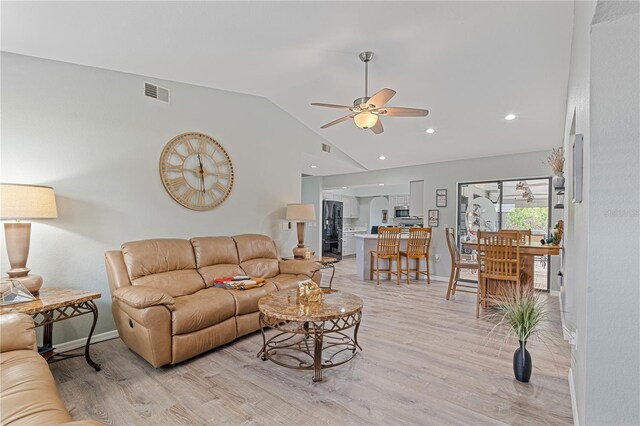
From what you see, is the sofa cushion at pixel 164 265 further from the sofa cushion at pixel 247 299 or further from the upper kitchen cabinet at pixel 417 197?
the upper kitchen cabinet at pixel 417 197

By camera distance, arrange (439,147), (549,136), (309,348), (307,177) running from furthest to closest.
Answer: (307,177)
(439,147)
(549,136)
(309,348)

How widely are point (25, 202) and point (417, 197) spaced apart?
20.2 ft

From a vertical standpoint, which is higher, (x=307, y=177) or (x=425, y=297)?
(x=307, y=177)

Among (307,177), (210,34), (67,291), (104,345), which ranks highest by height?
(210,34)

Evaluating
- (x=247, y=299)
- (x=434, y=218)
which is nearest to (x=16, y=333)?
(x=247, y=299)

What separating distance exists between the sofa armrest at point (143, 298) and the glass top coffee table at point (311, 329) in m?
0.74

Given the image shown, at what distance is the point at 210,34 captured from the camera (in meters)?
2.75

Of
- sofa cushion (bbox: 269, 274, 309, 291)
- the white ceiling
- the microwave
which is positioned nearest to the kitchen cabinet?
the microwave

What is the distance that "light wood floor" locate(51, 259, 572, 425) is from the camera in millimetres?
1924

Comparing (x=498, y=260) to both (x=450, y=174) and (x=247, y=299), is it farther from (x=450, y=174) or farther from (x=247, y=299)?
(x=247, y=299)

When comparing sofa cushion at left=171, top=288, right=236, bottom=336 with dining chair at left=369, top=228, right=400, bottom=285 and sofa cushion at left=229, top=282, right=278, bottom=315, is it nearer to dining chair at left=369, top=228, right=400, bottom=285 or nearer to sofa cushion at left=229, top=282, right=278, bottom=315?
sofa cushion at left=229, top=282, right=278, bottom=315

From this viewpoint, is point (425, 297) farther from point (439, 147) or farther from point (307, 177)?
point (307, 177)

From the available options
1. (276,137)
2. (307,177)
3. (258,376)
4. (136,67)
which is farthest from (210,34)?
(307,177)

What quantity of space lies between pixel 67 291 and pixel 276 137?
129 inches
